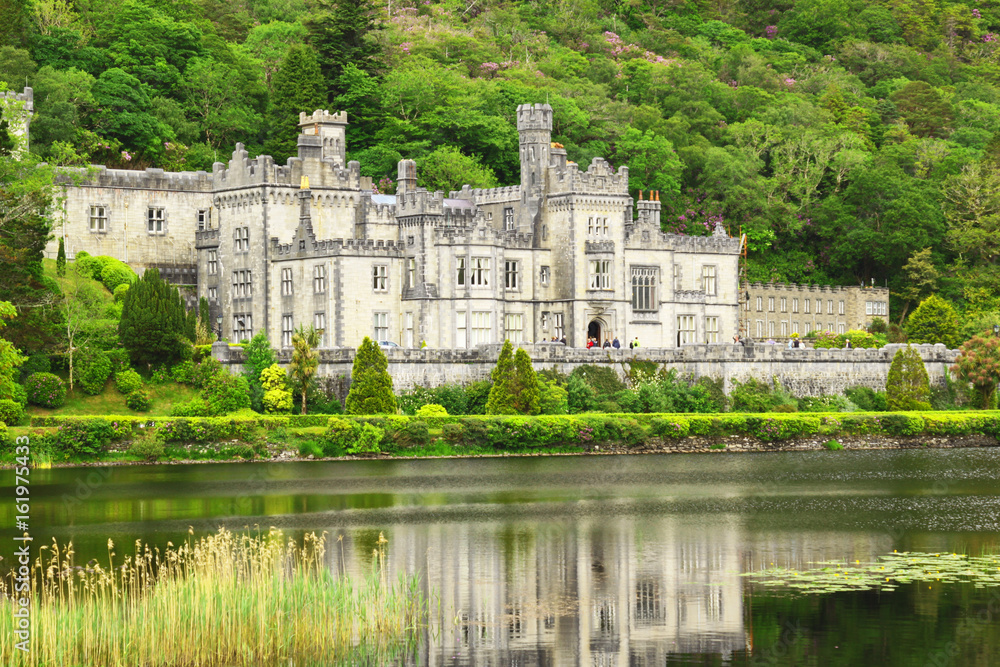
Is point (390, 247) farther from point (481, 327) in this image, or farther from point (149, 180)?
point (149, 180)

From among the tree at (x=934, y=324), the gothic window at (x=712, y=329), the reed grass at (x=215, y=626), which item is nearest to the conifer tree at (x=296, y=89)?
the gothic window at (x=712, y=329)

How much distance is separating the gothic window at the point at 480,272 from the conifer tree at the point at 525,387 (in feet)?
32.8

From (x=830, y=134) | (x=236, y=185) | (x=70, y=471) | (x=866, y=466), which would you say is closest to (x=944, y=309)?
(x=830, y=134)

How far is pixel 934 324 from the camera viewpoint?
96000mm

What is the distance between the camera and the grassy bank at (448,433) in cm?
6044

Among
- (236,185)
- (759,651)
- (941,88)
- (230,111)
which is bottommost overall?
(759,651)

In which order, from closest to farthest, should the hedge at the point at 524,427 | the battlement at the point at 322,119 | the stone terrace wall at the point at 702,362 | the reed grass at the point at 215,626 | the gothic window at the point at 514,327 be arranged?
1. the reed grass at the point at 215,626
2. the hedge at the point at 524,427
3. the stone terrace wall at the point at 702,362
4. the gothic window at the point at 514,327
5. the battlement at the point at 322,119

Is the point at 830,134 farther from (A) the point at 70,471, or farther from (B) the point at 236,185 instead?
(A) the point at 70,471

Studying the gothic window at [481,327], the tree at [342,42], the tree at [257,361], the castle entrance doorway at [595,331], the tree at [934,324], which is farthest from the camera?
the tree at [342,42]

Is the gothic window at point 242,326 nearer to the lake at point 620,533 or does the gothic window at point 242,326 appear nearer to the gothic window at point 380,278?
the gothic window at point 380,278

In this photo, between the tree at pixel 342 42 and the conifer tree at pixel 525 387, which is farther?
the tree at pixel 342 42

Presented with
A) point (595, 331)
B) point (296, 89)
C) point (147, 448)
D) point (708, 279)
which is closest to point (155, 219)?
point (296, 89)

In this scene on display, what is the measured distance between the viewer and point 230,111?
327ft

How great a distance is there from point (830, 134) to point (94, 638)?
103355 mm
